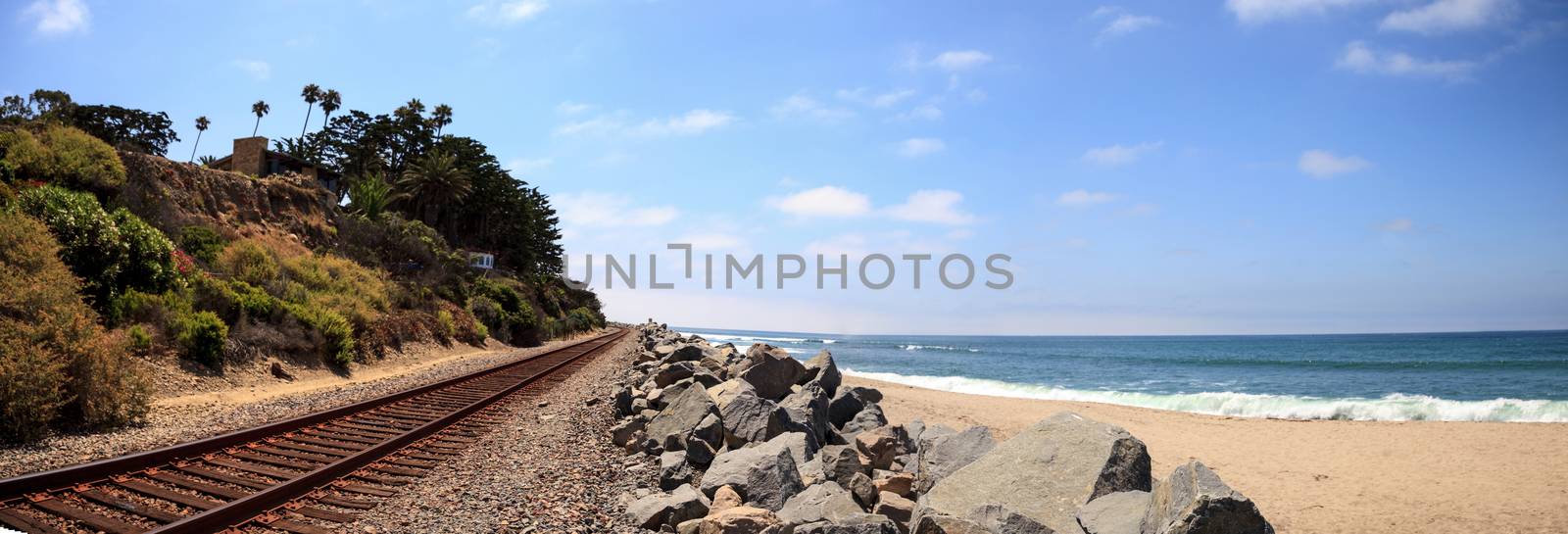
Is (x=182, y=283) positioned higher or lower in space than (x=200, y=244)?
lower

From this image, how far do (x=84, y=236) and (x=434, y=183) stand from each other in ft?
138

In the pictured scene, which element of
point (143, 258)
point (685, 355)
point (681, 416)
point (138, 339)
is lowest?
point (681, 416)

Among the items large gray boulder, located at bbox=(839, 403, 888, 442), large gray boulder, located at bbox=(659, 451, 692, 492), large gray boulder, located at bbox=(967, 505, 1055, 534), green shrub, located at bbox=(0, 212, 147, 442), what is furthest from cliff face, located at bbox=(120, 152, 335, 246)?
large gray boulder, located at bbox=(967, 505, 1055, 534)

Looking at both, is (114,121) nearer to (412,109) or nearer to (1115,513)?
(412,109)

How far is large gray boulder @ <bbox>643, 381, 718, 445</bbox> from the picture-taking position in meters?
8.64

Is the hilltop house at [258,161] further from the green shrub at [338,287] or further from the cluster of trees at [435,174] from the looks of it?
the green shrub at [338,287]

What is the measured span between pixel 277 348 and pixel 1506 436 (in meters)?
29.6

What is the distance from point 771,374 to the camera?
11.6 metres

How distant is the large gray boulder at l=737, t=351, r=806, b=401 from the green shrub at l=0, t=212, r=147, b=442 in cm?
849

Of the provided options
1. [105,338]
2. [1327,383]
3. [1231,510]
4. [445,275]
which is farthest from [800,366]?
[1327,383]

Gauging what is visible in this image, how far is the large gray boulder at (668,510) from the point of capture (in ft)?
18.6

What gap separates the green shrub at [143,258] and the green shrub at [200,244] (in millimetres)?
4212

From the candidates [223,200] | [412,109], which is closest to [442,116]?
[412,109]

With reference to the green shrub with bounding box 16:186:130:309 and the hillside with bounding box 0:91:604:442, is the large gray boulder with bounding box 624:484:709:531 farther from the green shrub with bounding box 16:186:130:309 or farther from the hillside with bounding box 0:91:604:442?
the green shrub with bounding box 16:186:130:309
